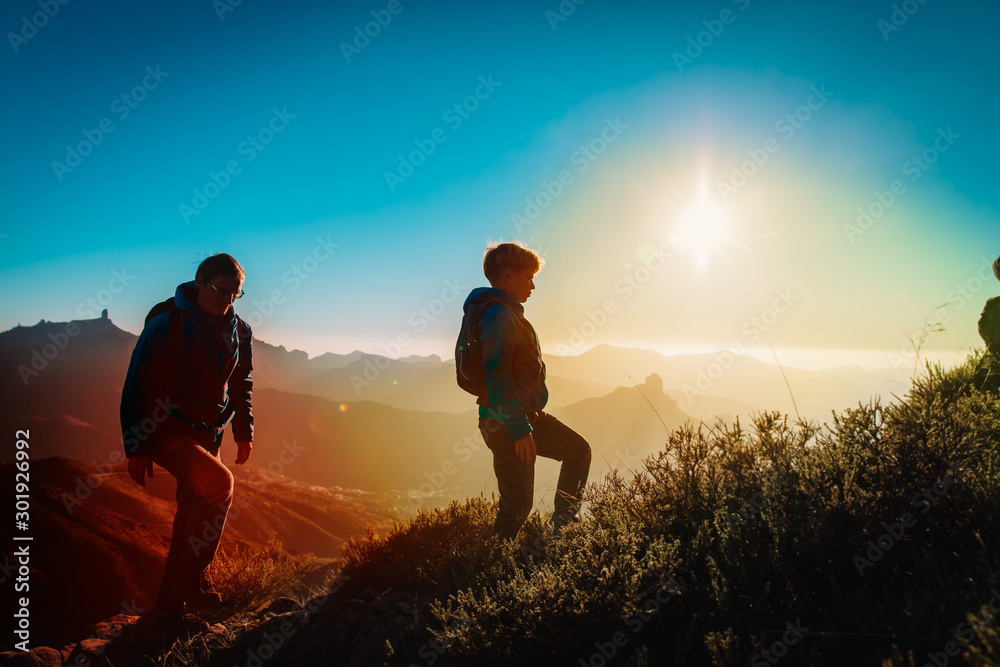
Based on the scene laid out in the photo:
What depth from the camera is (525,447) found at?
2.87m

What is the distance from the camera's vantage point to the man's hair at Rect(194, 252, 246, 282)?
316 cm

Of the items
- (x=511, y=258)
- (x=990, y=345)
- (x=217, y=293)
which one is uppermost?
(x=990, y=345)

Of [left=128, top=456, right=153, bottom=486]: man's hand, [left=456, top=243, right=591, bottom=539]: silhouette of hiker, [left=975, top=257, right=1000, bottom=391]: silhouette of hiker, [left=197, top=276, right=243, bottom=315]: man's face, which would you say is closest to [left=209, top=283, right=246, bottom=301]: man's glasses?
[left=197, top=276, right=243, bottom=315]: man's face

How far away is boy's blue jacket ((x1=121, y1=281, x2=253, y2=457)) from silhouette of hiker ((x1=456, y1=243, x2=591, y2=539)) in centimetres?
188

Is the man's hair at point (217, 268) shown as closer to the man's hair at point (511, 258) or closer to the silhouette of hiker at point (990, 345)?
the man's hair at point (511, 258)

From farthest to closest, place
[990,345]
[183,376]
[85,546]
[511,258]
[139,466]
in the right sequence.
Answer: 1. [85,546]
2. [990,345]
3. [511,258]
4. [183,376]
5. [139,466]

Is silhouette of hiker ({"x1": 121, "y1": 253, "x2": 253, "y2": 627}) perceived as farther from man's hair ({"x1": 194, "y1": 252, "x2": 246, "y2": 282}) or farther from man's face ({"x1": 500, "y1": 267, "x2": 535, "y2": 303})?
man's face ({"x1": 500, "y1": 267, "x2": 535, "y2": 303})

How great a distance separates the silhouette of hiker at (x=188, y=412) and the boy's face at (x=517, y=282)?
81.7 inches

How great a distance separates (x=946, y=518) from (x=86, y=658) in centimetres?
483

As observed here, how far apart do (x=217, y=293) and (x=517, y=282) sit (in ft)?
7.49

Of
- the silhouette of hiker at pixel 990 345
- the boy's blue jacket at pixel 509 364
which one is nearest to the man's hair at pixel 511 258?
the boy's blue jacket at pixel 509 364

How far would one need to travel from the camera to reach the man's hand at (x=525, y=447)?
2.87m

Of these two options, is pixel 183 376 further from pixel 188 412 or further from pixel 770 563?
pixel 770 563

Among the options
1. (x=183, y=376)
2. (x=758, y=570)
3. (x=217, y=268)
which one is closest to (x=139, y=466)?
(x=183, y=376)
